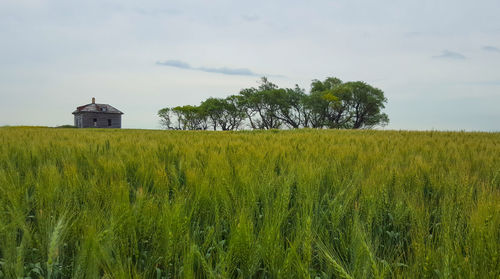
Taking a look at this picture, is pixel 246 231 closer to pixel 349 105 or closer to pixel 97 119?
pixel 349 105

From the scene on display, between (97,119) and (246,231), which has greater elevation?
(97,119)

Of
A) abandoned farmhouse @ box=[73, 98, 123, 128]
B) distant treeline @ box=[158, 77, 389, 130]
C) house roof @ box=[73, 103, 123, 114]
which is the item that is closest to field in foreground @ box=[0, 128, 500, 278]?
distant treeline @ box=[158, 77, 389, 130]

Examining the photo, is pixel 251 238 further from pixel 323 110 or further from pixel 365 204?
pixel 323 110

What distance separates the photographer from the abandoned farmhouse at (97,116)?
56.2m

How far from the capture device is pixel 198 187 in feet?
6.09

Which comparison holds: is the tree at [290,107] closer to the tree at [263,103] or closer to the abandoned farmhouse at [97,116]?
the tree at [263,103]

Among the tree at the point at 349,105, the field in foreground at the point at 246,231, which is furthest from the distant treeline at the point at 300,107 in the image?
the field in foreground at the point at 246,231

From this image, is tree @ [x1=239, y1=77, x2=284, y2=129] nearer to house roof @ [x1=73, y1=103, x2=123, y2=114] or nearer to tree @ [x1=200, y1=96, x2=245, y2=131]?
tree @ [x1=200, y1=96, x2=245, y2=131]

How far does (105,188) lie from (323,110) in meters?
44.8

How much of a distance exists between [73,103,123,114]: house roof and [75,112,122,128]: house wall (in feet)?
2.21

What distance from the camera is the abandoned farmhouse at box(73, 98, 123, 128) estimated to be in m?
56.2

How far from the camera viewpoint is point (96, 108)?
187 feet

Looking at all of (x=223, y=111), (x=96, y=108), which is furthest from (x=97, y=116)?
(x=223, y=111)

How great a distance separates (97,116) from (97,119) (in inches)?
24.6
